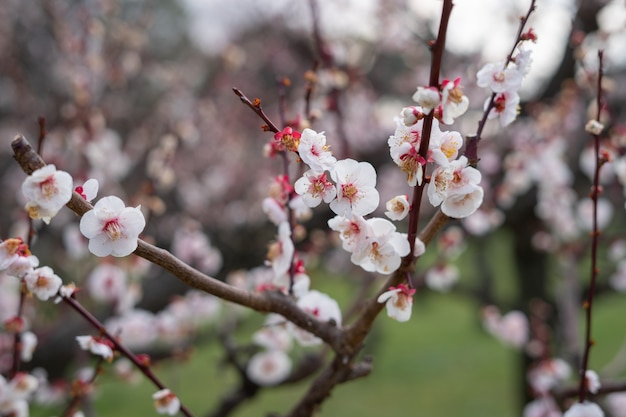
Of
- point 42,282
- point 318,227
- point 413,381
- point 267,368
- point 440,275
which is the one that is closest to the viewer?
point 42,282

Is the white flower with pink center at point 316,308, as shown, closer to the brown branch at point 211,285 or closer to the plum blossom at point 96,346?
the brown branch at point 211,285

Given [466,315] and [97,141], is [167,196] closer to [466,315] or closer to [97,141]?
[97,141]

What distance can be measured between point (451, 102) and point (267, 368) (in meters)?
1.35

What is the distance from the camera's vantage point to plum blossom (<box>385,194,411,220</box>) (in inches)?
34.3

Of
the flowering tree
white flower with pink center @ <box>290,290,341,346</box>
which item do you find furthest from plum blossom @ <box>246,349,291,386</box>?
white flower with pink center @ <box>290,290,341,346</box>

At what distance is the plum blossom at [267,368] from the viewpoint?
Result: 6.15ft

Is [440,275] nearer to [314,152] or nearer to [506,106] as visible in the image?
[506,106]

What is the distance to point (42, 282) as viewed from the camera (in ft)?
3.17

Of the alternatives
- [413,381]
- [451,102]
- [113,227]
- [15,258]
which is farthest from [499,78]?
[413,381]

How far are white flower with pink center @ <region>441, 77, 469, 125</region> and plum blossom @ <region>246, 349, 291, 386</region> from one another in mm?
1239

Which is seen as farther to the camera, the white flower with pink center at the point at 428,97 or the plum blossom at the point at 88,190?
the plum blossom at the point at 88,190

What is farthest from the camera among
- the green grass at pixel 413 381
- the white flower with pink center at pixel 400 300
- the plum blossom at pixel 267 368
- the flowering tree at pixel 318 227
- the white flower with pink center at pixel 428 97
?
the green grass at pixel 413 381

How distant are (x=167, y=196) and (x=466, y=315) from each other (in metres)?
5.76

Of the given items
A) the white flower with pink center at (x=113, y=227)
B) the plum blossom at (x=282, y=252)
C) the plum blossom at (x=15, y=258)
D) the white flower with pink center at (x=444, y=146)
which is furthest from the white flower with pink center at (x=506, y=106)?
the plum blossom at (x=15, y=258)
